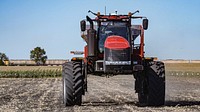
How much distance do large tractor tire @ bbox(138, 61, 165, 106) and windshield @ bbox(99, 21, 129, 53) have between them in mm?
1538

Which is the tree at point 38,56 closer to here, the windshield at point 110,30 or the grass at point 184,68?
the grass at point 184,68

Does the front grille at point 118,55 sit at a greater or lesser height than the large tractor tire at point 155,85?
greater

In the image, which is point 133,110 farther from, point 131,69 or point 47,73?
point 47,73

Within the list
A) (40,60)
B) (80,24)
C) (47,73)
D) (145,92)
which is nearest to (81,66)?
(80,24)

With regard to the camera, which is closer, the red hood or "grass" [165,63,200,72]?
the red hood

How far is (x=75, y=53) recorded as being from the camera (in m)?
18.5

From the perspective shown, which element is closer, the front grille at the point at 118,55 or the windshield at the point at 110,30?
the front grille at the point at 118,55

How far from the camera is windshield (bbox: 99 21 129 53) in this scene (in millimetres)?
15877

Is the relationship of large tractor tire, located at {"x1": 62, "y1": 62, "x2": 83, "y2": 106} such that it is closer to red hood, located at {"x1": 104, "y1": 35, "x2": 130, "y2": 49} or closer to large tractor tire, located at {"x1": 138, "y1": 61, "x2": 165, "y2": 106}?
red hood, located at {"x1": 104, "y1": 35, "x2": 130, "y2": 49}

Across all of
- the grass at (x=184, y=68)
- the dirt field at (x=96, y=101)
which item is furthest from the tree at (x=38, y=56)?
the dirt field at (x=96, y=101)

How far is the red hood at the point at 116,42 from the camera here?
594 inches

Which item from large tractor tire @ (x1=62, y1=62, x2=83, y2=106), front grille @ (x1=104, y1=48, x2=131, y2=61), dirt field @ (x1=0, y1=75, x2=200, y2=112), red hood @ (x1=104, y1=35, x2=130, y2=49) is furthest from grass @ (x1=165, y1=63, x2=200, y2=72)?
large tractor tire @ (x1=62, y1=62, x2=83, y2=106)

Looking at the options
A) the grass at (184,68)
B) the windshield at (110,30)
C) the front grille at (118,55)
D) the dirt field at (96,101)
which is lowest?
the grass at (184,68)

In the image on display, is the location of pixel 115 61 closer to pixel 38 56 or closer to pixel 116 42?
pixel 116 42
